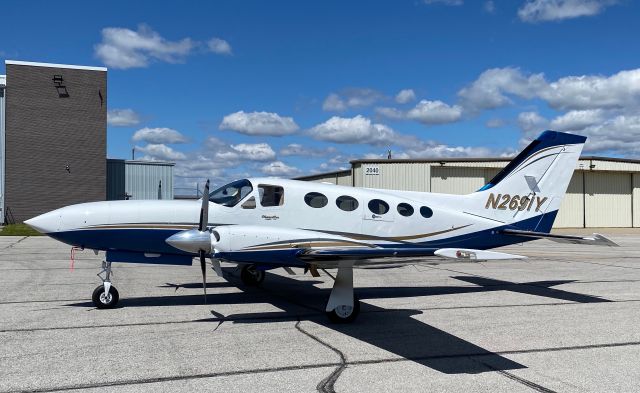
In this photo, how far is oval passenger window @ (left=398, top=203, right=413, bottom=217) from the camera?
1223cm

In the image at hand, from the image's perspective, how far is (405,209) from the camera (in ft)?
40.3

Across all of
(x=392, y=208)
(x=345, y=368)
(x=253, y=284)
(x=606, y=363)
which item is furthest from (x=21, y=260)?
(x=606, y=363)

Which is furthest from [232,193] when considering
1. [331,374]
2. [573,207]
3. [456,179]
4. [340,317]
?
[573,207]

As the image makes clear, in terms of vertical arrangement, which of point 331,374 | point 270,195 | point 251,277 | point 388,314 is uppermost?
point 270,195

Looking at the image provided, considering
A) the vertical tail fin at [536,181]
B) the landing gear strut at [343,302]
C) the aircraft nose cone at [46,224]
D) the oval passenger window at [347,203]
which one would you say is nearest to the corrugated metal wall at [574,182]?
the vertical tail fin at [536,181]

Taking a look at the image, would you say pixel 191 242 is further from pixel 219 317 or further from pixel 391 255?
pixel 391 255

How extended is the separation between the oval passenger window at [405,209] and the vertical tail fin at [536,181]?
235 cm

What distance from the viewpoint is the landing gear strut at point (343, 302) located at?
9500 mm

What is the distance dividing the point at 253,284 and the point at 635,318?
841 cm

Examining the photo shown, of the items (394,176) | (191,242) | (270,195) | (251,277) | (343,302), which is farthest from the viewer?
(394,176)

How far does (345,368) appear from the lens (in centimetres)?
679

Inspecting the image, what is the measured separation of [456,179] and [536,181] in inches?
1179

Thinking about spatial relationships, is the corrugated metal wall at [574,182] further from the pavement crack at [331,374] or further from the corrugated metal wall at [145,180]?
the pavement crack at [331,374]

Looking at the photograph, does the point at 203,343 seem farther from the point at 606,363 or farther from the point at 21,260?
the point at 21,260
